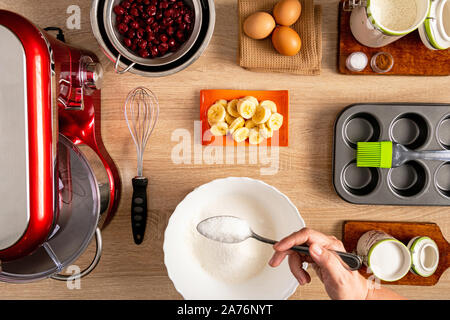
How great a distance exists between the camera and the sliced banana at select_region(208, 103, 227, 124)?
713mm

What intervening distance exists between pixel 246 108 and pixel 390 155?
1.14 feet

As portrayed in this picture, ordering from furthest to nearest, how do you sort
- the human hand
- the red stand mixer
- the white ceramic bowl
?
the white ceramic bowl → the human hand → the red stand mixer

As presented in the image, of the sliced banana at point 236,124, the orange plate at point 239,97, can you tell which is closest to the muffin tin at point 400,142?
the orange plate at point 239,97

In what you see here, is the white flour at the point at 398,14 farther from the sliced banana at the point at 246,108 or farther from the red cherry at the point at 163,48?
the red cherry at the point at 163,48

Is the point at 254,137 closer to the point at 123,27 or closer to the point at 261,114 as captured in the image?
the point at 261,114

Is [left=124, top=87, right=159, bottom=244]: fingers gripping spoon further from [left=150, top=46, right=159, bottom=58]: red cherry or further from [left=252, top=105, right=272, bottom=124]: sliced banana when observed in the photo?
[left=252, top=105, right=272, bottom=124]: sliced banana

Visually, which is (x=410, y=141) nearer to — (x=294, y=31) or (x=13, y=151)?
(x=294, y=31)

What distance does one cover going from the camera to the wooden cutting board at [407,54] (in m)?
0.73

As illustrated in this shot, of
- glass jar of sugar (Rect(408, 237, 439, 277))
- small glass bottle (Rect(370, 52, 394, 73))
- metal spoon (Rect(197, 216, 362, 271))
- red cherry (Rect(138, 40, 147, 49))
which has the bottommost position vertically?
glass jar of sugar (Rect(408, 237, 439, 277))

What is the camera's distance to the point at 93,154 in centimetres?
69

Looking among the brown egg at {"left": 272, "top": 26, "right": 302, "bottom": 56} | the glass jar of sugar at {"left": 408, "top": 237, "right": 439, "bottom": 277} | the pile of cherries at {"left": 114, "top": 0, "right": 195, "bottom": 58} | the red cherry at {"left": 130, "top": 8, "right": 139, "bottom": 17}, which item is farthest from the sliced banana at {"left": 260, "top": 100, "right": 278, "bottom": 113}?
the glass jar of sugar at {"left": 408, "top": 237, "right": 439, "bottom": 277}

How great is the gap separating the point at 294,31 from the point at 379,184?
1.33ft

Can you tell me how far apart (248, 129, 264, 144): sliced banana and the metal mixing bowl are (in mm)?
232

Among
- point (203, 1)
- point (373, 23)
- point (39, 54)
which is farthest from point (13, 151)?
point (373, 23)
